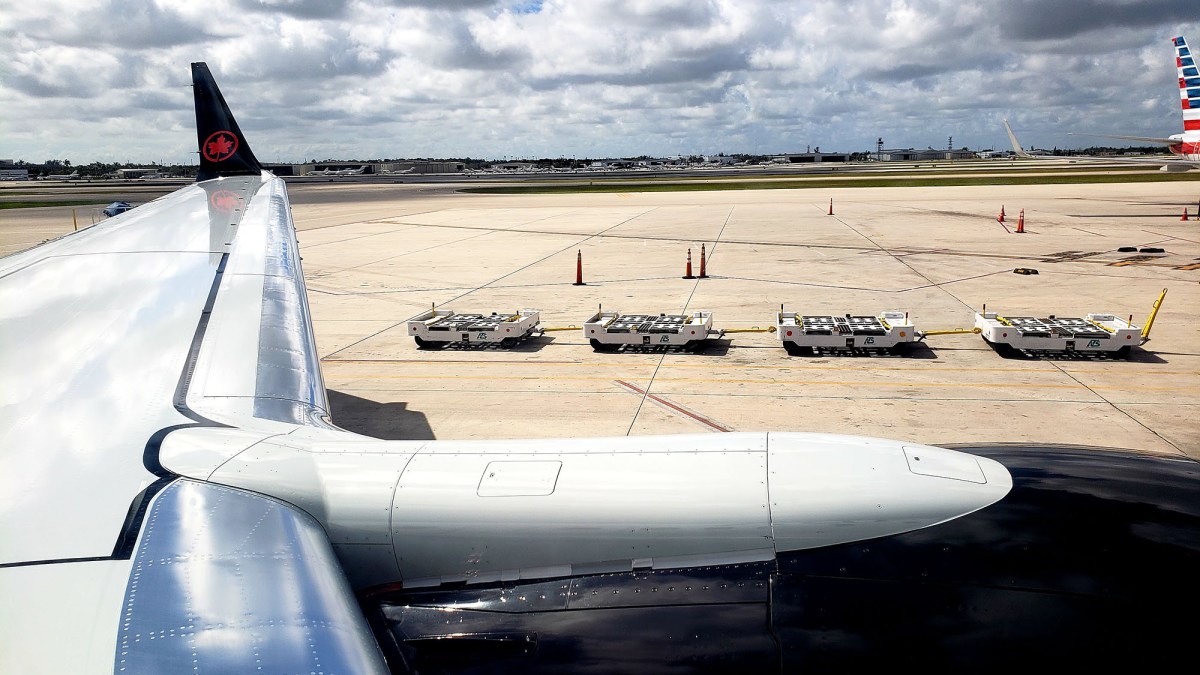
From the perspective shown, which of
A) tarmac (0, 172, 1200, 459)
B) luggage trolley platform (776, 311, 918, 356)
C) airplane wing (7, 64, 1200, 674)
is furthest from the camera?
luggage trolley platform (776, 311, 918, 356)

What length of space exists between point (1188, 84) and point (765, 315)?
45.0 m

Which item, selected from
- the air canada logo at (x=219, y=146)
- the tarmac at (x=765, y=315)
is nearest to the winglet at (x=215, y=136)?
the air canada logo at (x=219, y=146)

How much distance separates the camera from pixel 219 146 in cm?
2353

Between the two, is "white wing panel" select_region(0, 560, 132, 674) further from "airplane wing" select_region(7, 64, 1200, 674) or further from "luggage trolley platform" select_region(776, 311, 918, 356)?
"luggage trolley platform" select_region(776, 311, 918, 356)

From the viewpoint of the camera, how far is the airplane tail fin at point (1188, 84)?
167 ft

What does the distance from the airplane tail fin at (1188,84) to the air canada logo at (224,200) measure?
55350 millimetres

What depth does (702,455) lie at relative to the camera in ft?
18.8

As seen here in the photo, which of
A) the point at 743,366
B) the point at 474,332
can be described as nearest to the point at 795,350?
the point at 743,366

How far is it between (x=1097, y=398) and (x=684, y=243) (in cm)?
2784

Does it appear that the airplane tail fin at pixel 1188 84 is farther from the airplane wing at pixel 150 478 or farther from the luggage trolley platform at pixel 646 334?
the airplane wing at pixel 150 478

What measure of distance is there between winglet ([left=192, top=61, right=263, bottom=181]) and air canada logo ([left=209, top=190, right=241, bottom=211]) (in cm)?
296

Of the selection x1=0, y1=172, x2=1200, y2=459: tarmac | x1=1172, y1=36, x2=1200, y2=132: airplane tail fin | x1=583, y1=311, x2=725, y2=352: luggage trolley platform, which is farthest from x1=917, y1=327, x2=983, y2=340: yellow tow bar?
x1=1172, y1=36, x2=1200, y2=132: airplane tail fin

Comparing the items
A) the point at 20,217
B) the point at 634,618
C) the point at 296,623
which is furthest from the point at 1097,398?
the point at 20,217

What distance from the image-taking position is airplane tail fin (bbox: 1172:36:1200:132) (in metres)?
51.0
